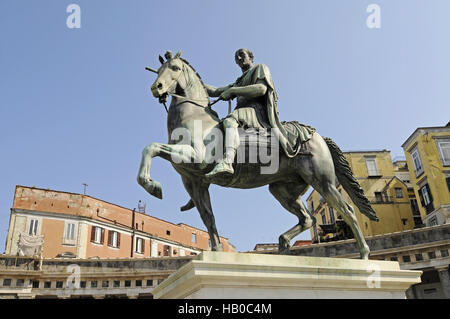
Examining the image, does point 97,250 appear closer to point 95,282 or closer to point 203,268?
point 95,282

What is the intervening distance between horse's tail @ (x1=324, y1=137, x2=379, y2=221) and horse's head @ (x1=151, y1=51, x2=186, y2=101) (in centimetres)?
266

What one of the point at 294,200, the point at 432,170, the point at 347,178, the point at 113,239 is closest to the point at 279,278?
the point at 294,200

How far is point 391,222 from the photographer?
142 feet

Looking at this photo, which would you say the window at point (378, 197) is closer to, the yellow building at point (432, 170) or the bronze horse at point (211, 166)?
the yellow building at point (432, 170)

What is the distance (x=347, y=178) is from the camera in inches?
284

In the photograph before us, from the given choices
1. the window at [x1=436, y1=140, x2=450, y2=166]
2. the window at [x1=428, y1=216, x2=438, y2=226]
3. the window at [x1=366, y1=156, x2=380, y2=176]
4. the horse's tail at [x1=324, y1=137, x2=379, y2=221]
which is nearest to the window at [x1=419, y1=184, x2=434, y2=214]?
the window at [x1=428, y1=216, x2=438, y2=226]

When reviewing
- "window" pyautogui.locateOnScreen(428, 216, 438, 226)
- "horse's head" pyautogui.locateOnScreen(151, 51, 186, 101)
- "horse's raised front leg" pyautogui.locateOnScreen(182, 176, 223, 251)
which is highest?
"window" pyautogui.locateOnScreen(428, 216, 438, 226)

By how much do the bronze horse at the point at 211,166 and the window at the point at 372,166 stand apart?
41.3m

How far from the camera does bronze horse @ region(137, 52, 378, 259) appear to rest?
5.91m

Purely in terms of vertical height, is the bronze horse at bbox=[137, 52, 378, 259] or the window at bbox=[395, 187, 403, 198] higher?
the window at bbox=[395, 187, 403, 198]

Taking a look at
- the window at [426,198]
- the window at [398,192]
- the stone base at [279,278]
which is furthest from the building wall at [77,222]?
the stone base at [279,278]

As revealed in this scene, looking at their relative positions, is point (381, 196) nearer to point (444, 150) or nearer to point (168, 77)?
point (444, 150)

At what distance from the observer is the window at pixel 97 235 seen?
136 feet

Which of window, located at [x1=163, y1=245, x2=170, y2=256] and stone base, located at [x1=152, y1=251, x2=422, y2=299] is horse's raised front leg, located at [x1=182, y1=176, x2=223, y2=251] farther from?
window, located at [x1=163, y1=245, x2=170, y2=256]
